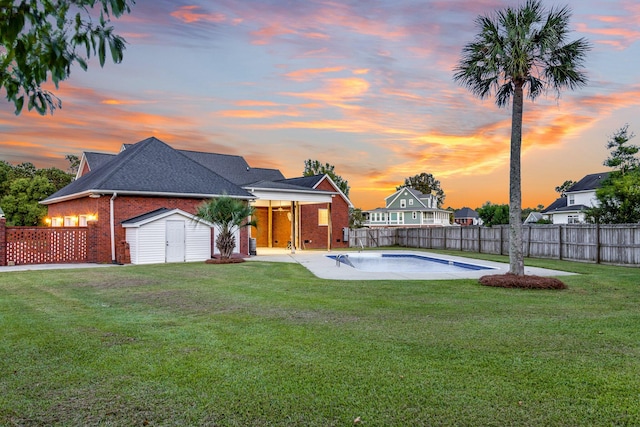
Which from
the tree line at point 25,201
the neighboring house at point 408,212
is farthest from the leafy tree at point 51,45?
the neighboring house at point 408,212

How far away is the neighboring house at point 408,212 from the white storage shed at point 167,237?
4222 cm

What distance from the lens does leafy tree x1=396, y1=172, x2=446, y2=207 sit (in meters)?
85.8

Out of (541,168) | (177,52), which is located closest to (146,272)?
(177,52)

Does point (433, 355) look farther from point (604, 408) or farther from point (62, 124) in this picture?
point (62, 124)

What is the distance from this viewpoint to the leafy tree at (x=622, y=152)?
31125 millimetres

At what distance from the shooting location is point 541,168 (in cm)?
2722

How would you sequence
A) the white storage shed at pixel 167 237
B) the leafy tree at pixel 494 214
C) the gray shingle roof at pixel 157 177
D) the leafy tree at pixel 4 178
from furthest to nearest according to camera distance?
the leafy tree at pixel 494 214
the leafy tree at pixel 4 178
the gray shingle roof at pixel 157 177
the white storage shed at pixel 167 237

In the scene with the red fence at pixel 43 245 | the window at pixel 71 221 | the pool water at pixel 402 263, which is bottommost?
the pool water at pixel 402 263

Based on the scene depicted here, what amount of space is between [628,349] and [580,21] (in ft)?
44.9

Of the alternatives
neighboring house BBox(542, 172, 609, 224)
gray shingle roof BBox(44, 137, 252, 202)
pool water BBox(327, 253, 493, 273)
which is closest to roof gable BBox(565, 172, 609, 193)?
neighboring house BBox(542, 172, 609, 224)

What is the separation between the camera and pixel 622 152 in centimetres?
A: 3152

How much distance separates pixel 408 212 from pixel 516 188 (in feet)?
169

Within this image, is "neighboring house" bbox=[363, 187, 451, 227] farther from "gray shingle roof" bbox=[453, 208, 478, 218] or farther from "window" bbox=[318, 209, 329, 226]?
"window" bbox=[318, 209, 329, 226]

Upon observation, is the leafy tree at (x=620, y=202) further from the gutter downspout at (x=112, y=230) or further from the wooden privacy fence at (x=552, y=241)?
the gutter downspout at (x=112, y=230)
